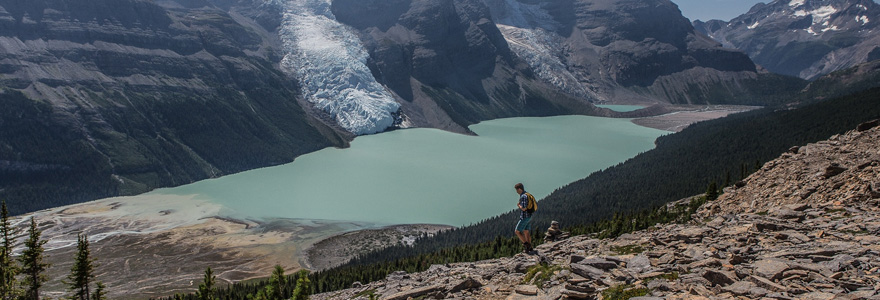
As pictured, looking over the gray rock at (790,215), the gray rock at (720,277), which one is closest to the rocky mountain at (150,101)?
the gray rock at (720,277)

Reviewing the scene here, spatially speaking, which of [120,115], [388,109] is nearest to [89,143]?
[120,115]

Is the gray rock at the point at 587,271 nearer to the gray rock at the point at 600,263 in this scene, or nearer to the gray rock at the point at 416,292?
the gray rock at the point at 600,263

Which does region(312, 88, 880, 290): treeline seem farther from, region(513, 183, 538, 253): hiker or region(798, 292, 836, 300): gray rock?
region(798, 292, 836, 300): gray rock

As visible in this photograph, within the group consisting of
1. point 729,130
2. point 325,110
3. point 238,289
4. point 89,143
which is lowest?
point 238,289

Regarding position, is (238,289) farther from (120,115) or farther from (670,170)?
(120,115)

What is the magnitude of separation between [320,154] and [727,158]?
97.5m

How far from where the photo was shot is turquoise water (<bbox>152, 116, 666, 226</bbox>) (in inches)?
3615

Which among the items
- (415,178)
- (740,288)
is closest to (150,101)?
(415,178)

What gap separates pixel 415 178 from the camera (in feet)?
368

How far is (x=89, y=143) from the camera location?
108 meters

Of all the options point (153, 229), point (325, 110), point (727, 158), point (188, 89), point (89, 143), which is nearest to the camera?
point (153, 229)

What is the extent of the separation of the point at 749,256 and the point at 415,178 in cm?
9752

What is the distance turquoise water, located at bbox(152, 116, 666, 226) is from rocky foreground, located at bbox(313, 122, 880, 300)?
2321 inches

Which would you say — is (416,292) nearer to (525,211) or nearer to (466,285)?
(466,285)
